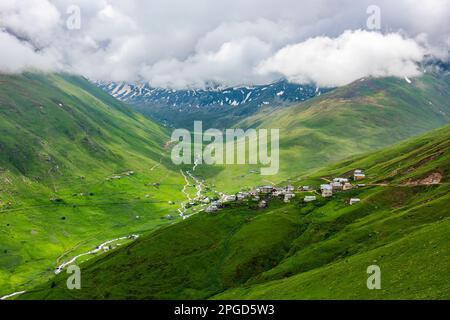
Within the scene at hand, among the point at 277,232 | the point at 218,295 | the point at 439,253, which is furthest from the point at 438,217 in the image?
the point at 218,295

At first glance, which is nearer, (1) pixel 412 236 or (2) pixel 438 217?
(1) pixel 412 236
